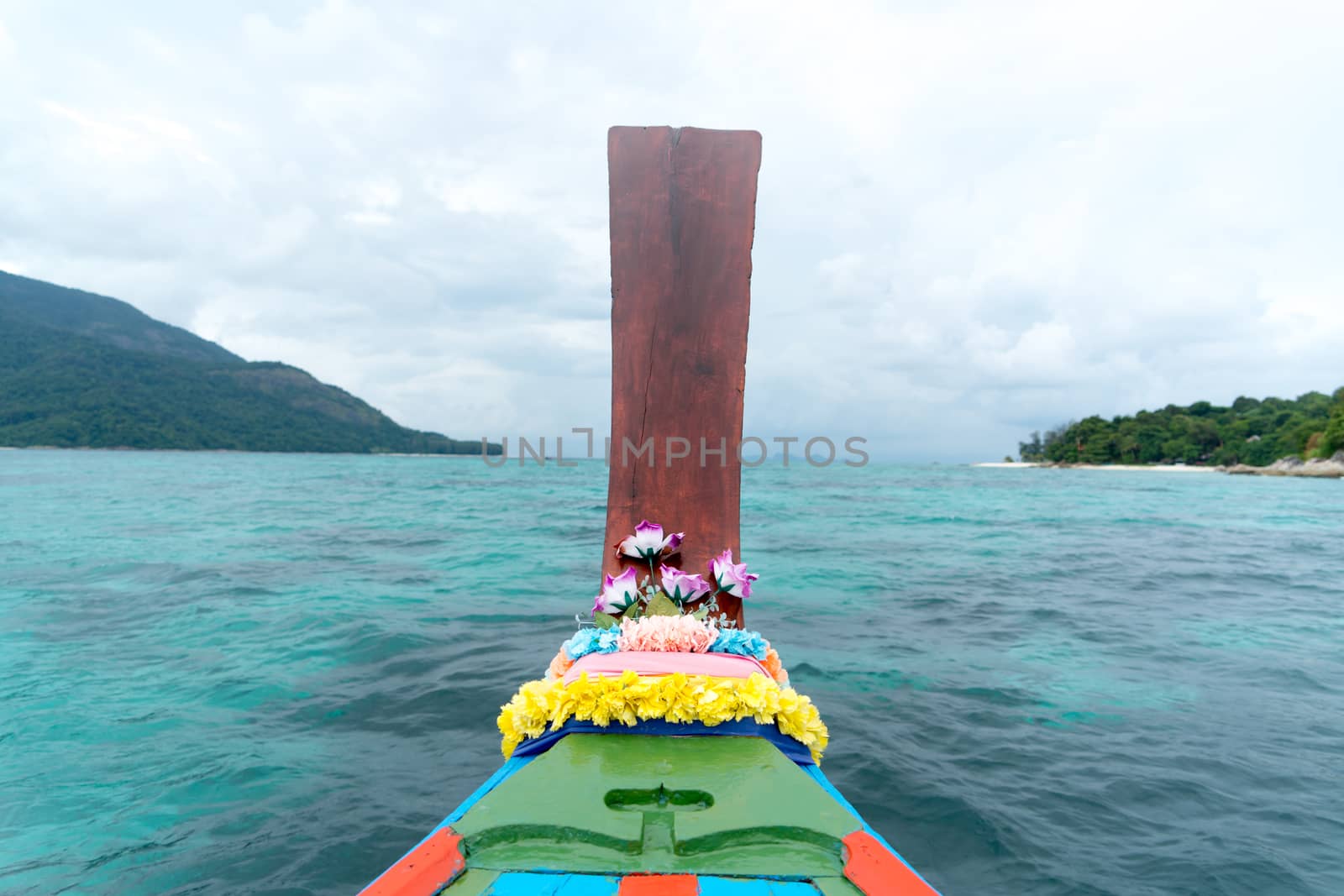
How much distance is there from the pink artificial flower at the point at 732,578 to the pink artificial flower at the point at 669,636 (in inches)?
25.7

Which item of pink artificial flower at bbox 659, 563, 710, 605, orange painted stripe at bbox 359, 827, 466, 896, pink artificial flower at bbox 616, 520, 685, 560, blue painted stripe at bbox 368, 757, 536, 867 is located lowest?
blue painted stripe at bbox 368, 757, 536, 867

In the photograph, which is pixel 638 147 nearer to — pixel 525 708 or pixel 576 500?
pixel 525 708

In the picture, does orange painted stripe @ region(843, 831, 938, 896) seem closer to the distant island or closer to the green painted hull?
the green painted hull

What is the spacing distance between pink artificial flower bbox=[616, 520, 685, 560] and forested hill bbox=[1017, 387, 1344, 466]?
80220mm

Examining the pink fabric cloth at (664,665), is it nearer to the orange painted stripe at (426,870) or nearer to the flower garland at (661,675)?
the flower garland at (661,675)

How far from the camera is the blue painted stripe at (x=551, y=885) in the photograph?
1.61m

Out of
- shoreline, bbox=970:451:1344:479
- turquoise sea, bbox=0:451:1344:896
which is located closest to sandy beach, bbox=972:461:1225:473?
shoreline, bbox=970:451:1344:479

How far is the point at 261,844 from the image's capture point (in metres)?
3.79

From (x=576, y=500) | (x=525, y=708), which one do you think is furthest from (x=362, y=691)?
(x=576, y=500)

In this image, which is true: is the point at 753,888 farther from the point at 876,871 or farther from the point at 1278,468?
the point at 1278,468

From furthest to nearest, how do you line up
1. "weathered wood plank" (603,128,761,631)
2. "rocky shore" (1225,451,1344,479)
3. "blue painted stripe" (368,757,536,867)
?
1. "rocky shore" (1225,451,1344,479)
2. "weathered wood plank" (603,128,761,631)
3. "blue painted stripe" (368,757,536,867)

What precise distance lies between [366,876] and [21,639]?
6537 millimetres

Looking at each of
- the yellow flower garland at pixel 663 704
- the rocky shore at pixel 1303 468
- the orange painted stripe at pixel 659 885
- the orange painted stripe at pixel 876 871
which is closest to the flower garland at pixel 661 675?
the yellow flower garland at pixel 663 704

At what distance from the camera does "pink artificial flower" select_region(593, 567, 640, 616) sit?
371 cm
